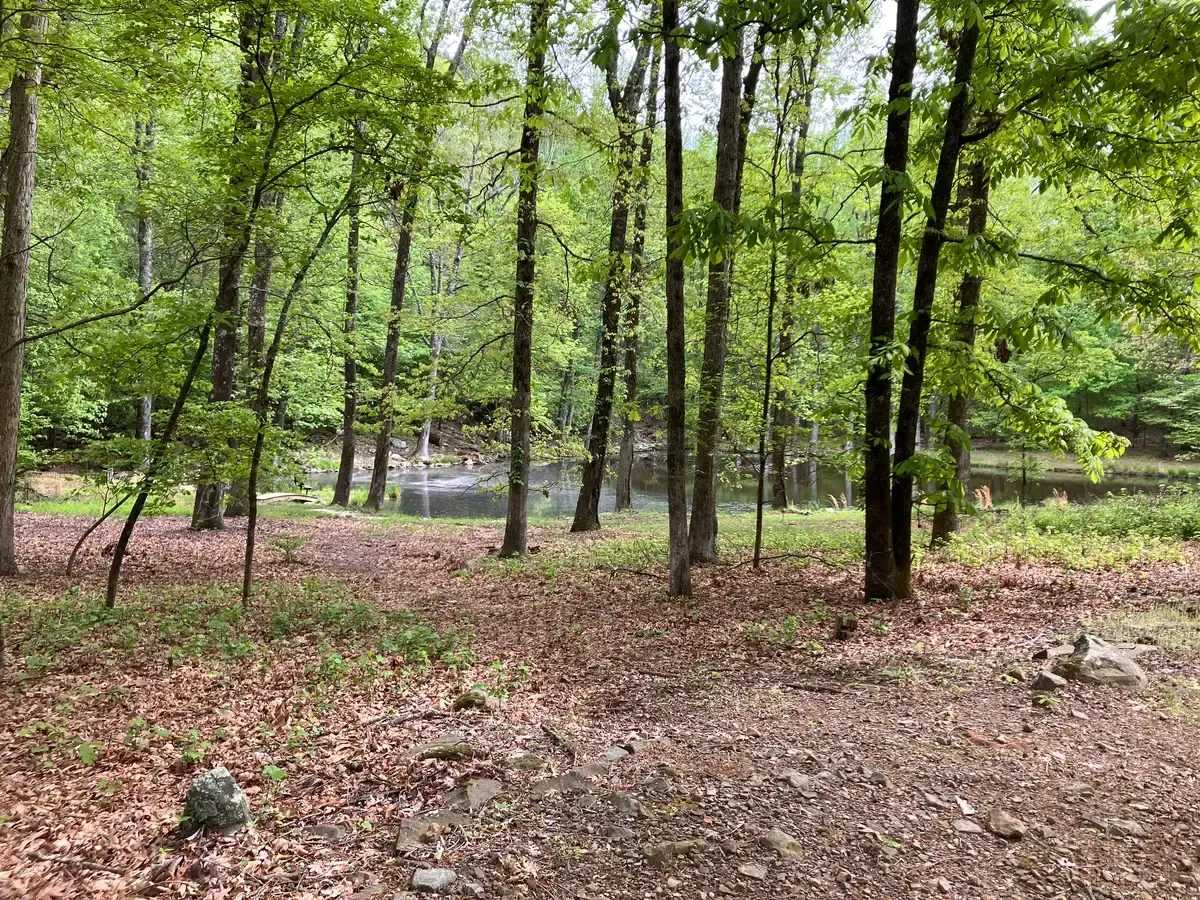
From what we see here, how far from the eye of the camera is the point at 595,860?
9.61ft

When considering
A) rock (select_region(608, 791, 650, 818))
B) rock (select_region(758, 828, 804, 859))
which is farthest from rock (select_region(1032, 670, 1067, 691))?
rock (select_region(608, 791, 650, 818))

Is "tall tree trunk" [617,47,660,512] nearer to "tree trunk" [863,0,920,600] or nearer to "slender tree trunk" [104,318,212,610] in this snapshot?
"tree trunk" [863,0,920,600]

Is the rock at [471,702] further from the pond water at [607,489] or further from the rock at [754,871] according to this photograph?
the pond water at [607,489]

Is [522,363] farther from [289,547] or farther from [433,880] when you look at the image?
[433,880]

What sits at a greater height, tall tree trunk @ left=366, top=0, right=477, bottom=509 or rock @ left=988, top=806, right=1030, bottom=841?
tall tree trunk @ left=366, top=0, right=477, bottom=509

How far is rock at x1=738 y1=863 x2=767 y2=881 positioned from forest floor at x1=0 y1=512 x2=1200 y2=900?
0.07ft

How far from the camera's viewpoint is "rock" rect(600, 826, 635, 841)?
3.07 m

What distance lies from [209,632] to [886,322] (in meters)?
7.12

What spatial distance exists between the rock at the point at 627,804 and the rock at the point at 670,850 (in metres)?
0.28

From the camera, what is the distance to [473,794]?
3.48 m

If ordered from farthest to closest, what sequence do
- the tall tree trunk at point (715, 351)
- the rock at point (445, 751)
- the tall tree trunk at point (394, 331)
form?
the tall tree trunk at point (394, 331)
the tall tree trunk at point (715, 351)
the rock at point (445, 751)

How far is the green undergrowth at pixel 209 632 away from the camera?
5.49m

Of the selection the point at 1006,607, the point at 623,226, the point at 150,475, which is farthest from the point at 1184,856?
the point at 623,226

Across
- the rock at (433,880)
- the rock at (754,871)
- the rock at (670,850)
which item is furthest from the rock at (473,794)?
the rock at (754,871)
